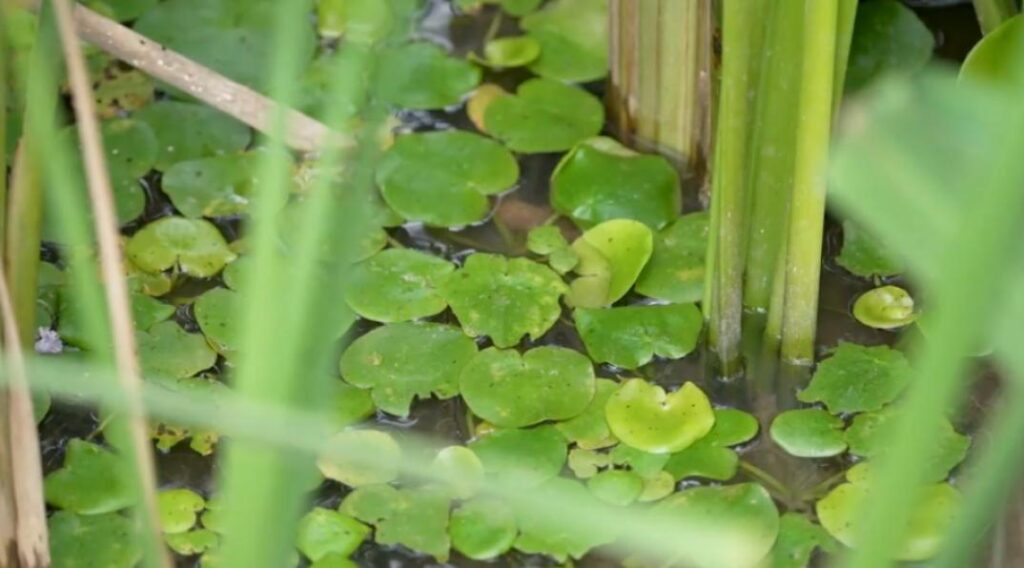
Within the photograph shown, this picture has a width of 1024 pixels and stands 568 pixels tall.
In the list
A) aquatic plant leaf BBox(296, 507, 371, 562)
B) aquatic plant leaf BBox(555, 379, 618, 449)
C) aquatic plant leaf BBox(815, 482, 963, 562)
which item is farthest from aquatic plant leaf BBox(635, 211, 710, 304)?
aquatic plant leaf BBox(296, 507, 371, 562)

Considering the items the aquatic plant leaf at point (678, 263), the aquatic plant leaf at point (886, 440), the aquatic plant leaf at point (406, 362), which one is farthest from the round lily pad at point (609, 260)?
the aquatic plant leaf at point (886, 440)

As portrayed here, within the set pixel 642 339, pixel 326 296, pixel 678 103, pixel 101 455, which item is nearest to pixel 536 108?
pixel 678 103

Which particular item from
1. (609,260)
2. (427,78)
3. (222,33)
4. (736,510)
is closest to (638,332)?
(609,260)

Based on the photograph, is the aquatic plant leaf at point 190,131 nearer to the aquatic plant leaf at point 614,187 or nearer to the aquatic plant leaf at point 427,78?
the aquatic plant leaf at point 427,78

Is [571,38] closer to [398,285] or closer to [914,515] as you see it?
[398,285]

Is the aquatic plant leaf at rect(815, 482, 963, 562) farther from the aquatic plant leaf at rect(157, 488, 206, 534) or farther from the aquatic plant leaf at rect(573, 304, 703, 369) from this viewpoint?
the aquatic plant leaf at rect(157, 488, 206, 534)
